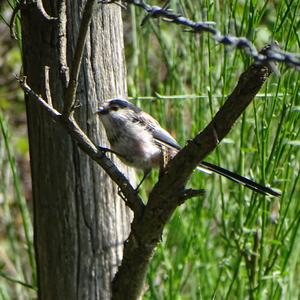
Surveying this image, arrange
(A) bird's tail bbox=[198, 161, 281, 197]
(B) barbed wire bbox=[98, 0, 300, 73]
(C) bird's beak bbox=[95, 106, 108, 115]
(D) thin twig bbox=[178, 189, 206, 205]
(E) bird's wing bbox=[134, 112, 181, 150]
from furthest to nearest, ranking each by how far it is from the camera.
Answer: (E) bird's wing bbox=[134, 112, 181, 150] < (C) bird's beak bbox=[95, 106, 108, 115] < (A) bird's tail bbox=[198, 161, 281, 197] < (D) thin twig bbox=[178, 189, 206, 205] < (B) barbed wire bbox=[98, 0, 300, 73]

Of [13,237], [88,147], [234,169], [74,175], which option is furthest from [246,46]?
[13,237]

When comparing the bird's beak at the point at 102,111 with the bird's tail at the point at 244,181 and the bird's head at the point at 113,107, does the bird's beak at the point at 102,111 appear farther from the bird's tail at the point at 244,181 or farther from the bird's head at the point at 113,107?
the bird's tail at the point at 244,181

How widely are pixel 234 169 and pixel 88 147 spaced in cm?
160

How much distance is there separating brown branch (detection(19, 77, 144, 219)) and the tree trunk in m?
0.25

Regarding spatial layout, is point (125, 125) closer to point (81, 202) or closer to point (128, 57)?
point (81, 202)

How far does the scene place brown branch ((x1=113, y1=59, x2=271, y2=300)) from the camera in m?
1.94

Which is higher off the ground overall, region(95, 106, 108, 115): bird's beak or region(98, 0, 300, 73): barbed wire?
region(95, 106, 108, 115): bird's beak

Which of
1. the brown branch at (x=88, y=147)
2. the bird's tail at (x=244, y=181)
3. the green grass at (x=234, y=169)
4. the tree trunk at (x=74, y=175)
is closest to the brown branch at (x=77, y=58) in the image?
the brown branch at (x=88, y=147)

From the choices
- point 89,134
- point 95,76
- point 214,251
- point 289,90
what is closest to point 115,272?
point 89,134

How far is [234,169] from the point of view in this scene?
12.4ft

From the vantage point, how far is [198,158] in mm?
2107

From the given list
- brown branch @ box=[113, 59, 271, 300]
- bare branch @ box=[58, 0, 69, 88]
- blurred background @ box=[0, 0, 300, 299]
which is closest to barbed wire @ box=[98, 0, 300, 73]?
brown branch @ box=[113, 59, 271, 300]

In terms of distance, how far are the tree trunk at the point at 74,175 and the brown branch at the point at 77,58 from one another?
342 mm

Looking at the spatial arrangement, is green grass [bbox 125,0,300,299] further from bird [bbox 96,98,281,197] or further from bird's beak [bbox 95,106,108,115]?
bird's beak [bbox 95,106,108,115]
